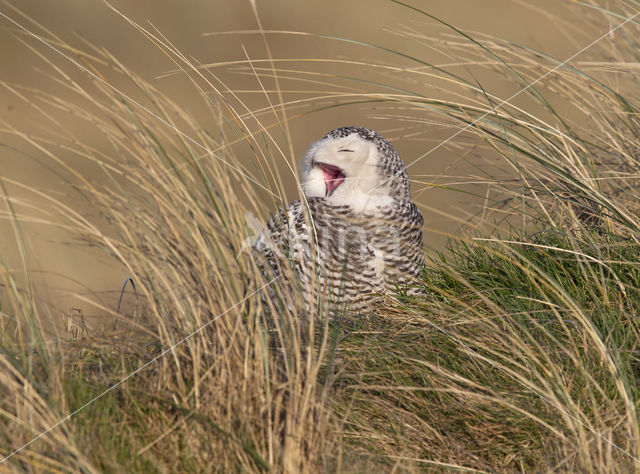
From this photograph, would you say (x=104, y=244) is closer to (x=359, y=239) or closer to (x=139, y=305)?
(x=139, y=305)

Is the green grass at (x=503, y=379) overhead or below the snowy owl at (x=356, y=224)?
below

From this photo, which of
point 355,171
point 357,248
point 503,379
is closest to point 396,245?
point 357,248

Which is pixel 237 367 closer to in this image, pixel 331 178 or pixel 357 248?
pixel 357 248

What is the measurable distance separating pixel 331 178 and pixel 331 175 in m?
0.02

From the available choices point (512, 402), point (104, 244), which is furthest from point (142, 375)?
point (512, 402)

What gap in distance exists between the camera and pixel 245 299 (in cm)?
163

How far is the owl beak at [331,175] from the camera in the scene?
7.57ft

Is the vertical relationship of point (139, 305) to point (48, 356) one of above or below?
above

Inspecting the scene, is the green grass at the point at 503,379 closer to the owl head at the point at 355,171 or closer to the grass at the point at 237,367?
the grass at the point at 237,367

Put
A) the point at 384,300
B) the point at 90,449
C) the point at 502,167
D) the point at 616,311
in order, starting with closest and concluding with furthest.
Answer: the point at 90,449, the point at 616,311, the point at 384,300, the point at 502,167

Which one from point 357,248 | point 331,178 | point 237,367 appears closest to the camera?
point 237,367

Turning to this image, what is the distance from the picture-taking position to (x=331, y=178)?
92.4 inches

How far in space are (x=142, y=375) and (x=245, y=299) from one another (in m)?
0.28

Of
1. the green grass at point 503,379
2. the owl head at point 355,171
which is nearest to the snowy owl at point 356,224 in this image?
the owl head at point 355,171
